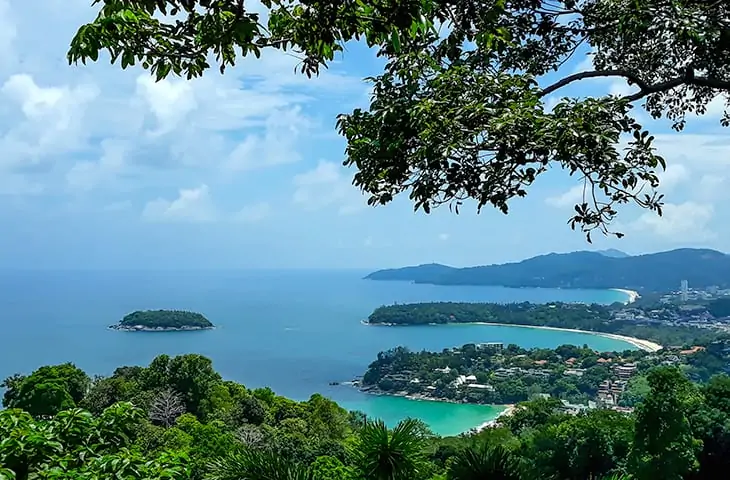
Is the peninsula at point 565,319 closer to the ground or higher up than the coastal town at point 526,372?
higher up

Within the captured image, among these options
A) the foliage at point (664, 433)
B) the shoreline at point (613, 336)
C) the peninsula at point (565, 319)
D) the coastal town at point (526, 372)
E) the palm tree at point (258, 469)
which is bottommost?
the coastal town at point (526, 372)

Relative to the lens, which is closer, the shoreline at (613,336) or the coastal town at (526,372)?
the coastal town at (526,372)

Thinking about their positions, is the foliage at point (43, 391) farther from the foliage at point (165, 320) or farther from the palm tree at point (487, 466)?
the foliage at point (165, 320)

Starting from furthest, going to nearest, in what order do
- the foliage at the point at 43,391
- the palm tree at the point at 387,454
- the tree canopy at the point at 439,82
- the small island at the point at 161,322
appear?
the small island at the point at 161,322
the foliage at the point at 43,391
the palm tree at the point at 387,454
the tree canopy at the point at 439,82

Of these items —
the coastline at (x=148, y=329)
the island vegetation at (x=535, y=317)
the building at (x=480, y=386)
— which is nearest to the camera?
the building at (x=480, y=386)

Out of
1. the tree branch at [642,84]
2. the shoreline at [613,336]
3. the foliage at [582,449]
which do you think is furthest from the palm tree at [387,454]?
the shoreline at [613,336]

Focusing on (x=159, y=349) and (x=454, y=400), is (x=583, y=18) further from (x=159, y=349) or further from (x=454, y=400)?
(x=159, y=349)
